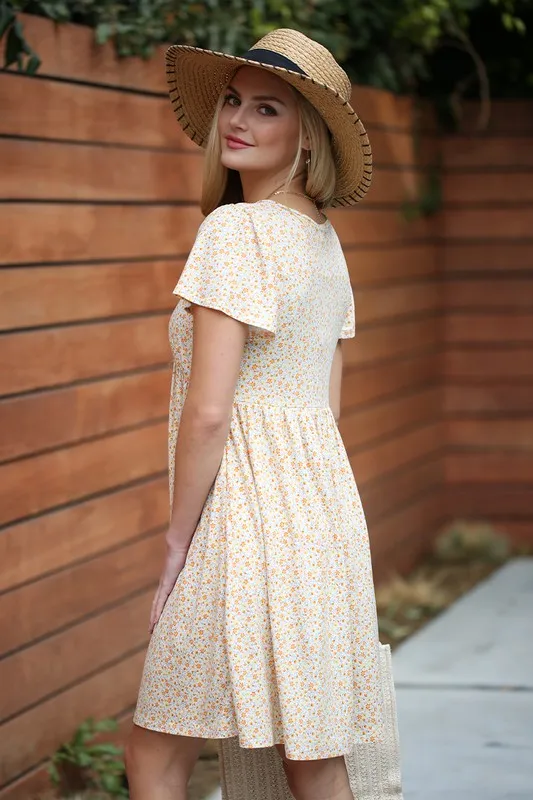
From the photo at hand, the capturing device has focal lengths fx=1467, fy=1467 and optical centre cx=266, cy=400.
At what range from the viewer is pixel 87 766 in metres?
3.76

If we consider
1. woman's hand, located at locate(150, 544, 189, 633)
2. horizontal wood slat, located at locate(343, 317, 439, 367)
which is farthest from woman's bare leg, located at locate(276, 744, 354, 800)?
horizontal wood slat, located at locate(343, 317, 439, 367)

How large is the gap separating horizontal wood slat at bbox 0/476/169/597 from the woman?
0.88m

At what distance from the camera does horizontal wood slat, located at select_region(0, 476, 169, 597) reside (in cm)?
350

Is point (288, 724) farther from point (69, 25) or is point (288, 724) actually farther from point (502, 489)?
point (502, 489)

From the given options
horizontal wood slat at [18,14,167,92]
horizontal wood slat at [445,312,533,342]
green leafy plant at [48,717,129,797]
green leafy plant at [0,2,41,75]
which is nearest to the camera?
green leafy plant at [0,2,41,75]

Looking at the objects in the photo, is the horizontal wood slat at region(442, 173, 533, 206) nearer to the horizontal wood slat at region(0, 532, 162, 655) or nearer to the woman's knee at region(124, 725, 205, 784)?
the horizontal wood slat at region(0, 532, 162, 655)

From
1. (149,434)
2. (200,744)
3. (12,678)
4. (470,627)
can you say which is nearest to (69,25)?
(149,434)

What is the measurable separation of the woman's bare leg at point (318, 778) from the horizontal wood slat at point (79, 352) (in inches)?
47.8

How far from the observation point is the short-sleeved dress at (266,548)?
2.53m

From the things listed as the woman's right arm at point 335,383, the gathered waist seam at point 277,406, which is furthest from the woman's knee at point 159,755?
the woman's right arm at point 335,383

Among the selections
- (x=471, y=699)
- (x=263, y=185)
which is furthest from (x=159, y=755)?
(x=471, y=699)

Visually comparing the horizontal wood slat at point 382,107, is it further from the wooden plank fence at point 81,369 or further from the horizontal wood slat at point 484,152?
the horizontal wood slat at point 484,152

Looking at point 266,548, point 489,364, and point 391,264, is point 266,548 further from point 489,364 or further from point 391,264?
point 489,364

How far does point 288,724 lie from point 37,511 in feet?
4.07
